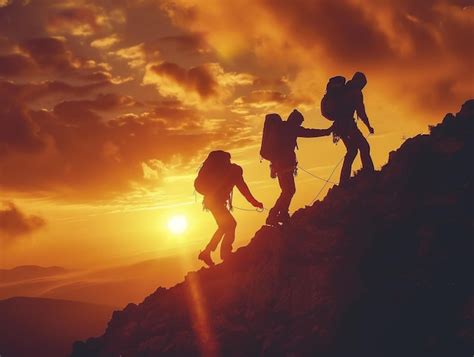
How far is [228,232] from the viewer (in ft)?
57.2

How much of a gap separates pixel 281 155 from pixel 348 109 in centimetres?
295

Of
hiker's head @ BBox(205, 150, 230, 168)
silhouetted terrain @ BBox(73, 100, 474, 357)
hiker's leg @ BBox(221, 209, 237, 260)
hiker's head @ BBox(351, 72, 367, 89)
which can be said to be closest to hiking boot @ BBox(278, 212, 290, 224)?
silhouetted terrain @ BBox(73, 100, 474, 357)

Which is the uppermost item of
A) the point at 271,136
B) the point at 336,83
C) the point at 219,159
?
the point at 336,83

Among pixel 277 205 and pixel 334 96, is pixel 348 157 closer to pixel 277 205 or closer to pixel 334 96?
pixel 334 96

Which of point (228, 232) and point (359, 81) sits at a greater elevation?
point (359, 81)

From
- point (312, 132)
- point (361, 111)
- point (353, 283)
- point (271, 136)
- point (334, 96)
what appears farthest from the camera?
point (361, 111)

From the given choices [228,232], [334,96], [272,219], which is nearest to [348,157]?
[334,96]

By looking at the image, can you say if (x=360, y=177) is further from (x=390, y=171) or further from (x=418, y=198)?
(x=418, y=198)

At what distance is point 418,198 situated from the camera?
630 inches

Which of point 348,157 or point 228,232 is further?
point 348,157

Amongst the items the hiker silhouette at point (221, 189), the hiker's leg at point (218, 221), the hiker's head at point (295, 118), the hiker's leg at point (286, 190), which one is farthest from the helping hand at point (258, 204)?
the hiker's head at point (295, 118)

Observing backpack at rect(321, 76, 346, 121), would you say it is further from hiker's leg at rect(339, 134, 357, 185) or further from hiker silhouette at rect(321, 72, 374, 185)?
hiker's leg at rect(339, 134, 357, 185)

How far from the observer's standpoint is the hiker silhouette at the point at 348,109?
1759 cm

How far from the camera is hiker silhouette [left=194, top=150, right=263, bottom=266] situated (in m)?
17.2
